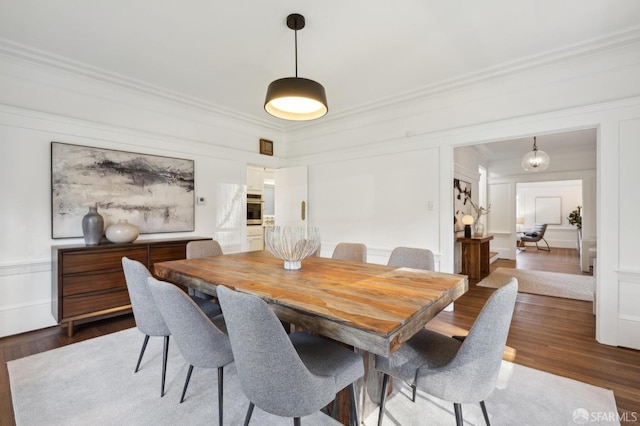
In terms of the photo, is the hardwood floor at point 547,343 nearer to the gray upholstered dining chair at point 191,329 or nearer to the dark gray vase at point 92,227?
the dark gray vase at point 92,227

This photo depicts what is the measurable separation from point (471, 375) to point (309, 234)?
129 centimetres

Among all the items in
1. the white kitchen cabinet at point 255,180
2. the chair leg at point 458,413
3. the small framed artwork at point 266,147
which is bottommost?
the chair leg at point 458,413

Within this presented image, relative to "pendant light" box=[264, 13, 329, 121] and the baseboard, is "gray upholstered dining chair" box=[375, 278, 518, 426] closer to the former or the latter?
"pendant light" box=[264, 13, 329, 121]

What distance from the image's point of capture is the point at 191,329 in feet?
4.80

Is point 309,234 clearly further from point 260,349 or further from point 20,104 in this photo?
point 20,104

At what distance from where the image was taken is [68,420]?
66.1 inches

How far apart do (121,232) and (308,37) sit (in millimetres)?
2810

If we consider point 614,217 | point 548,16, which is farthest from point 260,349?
point 614,217

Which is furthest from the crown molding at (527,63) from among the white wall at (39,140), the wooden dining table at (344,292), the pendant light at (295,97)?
the white wall at (39,140)

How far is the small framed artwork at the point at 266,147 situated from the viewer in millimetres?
5012

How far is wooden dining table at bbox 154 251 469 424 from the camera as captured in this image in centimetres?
112

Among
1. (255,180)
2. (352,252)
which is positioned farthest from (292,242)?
(255,180)

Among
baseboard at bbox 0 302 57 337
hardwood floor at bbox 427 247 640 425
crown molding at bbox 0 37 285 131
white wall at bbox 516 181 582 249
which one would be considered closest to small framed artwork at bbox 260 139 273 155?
crown molding at bbox 0 37 285 131

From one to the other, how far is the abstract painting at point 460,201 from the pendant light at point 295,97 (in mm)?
3857
